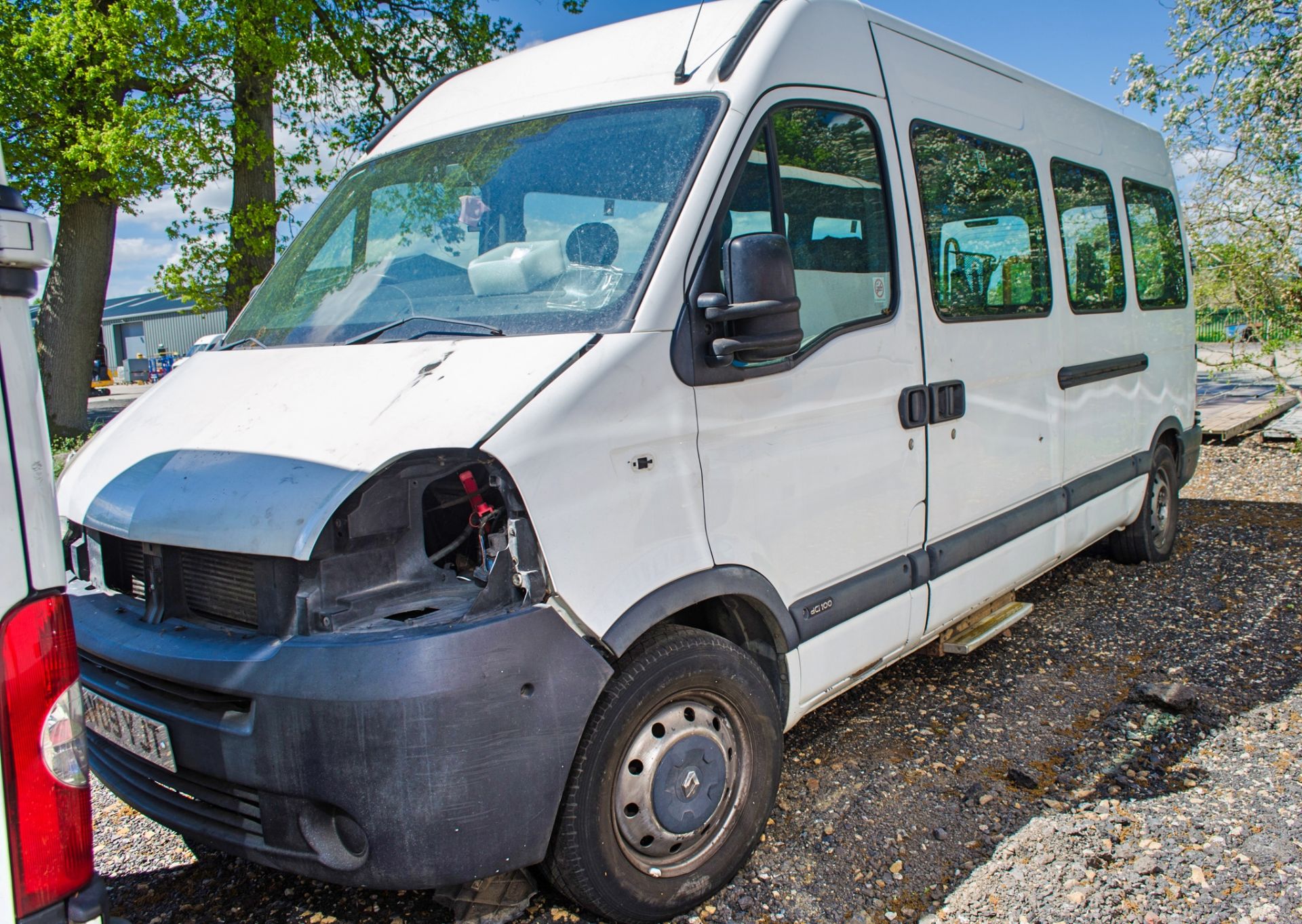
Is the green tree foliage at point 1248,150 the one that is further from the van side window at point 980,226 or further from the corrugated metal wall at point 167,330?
the corrugated metal wall at point 167,330

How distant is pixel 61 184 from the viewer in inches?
477

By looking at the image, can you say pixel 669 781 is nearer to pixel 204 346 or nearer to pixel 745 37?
pixel 745 37

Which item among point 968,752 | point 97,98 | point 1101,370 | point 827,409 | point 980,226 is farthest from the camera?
point 97,98

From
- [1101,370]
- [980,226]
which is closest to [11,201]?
[980,226]

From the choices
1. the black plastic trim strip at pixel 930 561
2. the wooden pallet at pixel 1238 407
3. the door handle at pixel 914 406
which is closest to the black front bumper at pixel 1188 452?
the black plastic trim strip at pixel 930 561

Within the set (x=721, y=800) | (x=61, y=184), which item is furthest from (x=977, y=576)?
(x=61, y=184)

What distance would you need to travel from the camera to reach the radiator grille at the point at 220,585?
2.26m

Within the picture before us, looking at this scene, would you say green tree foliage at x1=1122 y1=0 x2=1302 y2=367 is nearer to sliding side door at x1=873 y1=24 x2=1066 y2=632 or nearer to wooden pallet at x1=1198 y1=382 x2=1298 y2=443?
wooden pallet at x1=1198 y1=382 x2=1298 y2=443

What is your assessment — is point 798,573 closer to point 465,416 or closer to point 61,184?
point 465,416

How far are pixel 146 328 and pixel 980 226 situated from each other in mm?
60548

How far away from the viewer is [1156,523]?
6.05 meters

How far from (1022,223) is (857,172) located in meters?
1.44

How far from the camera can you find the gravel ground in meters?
2.76

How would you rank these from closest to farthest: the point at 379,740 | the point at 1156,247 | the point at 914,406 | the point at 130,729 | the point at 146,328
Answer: the point at 379,740, the point at 130,729, the point at 914,406, the point at 1156,247, the point at 146,328
